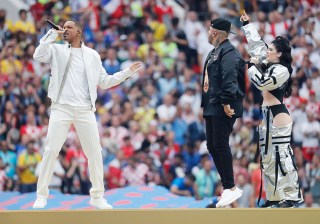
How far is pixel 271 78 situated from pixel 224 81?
47 cm

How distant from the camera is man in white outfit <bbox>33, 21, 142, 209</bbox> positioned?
35.7ft

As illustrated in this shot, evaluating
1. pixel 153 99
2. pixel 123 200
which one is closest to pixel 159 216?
pixel 123 200

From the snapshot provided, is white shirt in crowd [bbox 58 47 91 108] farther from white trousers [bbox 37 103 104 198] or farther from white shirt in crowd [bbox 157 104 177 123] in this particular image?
white shirt in crowd [bbox 157 104 177 123]

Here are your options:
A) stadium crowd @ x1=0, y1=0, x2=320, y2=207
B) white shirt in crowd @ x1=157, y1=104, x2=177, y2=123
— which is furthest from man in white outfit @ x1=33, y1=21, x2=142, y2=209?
white shirt in crowd @ x1=157, y1=104, x2=177, y2=123

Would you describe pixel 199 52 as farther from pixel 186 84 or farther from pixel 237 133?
pixel 237 133

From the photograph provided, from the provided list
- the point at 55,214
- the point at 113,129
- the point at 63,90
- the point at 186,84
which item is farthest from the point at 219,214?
the point at 186,84

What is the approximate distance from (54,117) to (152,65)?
25.8 ft

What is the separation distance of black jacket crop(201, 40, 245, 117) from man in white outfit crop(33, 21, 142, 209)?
0.93 m

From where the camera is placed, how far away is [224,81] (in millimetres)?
10695

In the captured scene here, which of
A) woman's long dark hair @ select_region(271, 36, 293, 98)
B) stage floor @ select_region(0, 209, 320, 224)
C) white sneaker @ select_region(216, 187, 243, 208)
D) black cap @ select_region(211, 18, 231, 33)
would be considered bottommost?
stage floor @ select_region(0, 209, 320, 224)

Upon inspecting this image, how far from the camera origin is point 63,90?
35.9 feet

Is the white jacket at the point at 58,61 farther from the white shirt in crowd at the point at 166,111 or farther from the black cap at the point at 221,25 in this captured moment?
the white shirt in crowd at the point at 166,111

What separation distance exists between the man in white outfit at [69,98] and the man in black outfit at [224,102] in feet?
3.16

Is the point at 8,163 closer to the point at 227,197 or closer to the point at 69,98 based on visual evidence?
the point at 69,98
